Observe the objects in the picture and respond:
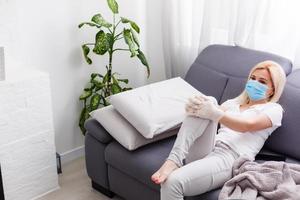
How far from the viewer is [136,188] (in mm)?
2148

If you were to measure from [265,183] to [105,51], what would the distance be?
1.46m

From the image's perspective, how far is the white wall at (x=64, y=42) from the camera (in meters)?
2.43

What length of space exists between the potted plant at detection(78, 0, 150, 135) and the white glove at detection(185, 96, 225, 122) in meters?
0.86

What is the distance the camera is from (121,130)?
2.16m

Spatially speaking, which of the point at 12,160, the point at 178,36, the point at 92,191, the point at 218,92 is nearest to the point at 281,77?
the point at 218,92

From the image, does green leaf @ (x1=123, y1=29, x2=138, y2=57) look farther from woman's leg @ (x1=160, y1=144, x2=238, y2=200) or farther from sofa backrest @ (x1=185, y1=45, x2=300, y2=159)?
woman's leg @ (x1=160, y1=144, x2=238, y2=200)

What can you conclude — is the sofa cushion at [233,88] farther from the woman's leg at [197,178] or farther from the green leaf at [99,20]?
the green leaf at [99,20]

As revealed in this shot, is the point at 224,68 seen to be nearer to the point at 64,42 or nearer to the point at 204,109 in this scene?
the point at 204,109

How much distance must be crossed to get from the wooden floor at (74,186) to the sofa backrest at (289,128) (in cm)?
104

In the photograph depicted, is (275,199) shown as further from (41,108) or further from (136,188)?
(41,108)

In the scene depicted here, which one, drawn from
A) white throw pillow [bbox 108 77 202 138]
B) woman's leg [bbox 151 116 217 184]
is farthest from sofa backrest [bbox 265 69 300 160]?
white throw pillow [bbox 108 77 202 138]

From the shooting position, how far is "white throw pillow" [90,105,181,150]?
2.12 meters

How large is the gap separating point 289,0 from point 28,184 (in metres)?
1.95

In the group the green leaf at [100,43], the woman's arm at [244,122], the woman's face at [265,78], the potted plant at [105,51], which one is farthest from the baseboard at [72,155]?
the woman's face at [265,78]
